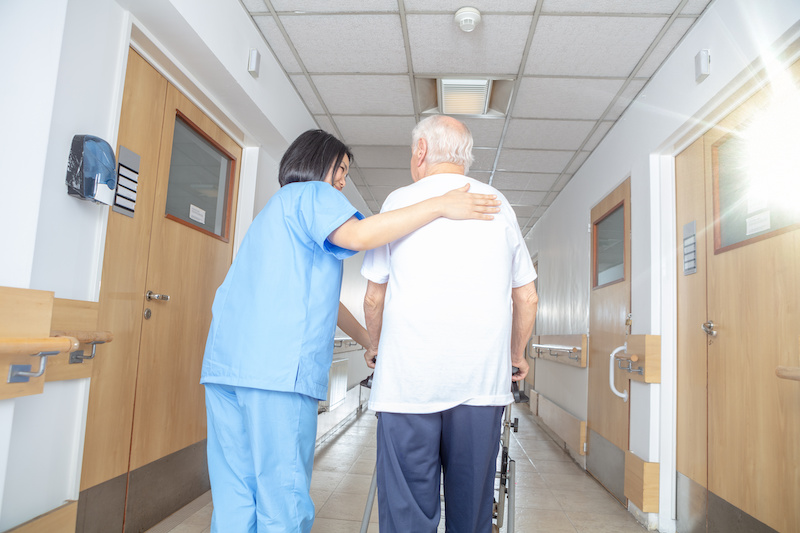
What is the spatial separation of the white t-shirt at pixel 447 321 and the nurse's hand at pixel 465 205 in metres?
0.03

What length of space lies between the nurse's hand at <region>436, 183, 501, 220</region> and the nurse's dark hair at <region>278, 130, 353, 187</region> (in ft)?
1.35

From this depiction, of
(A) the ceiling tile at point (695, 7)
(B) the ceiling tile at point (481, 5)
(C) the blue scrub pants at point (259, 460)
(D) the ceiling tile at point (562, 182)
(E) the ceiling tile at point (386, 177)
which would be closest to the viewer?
(C) the blue scrub pants at point (259, 460)

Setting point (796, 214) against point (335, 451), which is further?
point (335, 451)

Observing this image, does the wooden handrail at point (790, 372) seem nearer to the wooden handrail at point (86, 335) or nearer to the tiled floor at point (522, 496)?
the tiled floor at point (522, 496)

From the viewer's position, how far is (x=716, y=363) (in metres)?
2.60

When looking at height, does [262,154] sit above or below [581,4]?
below

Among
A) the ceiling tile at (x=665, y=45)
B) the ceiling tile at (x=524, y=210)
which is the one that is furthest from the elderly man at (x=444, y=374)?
the ceiling tile at (x=524, y=210)

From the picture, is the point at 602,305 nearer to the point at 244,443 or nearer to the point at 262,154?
the point at 262,154

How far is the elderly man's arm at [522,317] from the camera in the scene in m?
1.58

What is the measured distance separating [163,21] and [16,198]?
3.59 ft

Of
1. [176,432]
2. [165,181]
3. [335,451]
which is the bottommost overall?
[335,451]

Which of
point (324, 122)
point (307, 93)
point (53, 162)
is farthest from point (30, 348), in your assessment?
point (324, 122)

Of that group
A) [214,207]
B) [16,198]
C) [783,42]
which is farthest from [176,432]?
[783,42]

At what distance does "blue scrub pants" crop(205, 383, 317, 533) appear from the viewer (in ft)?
4.16
